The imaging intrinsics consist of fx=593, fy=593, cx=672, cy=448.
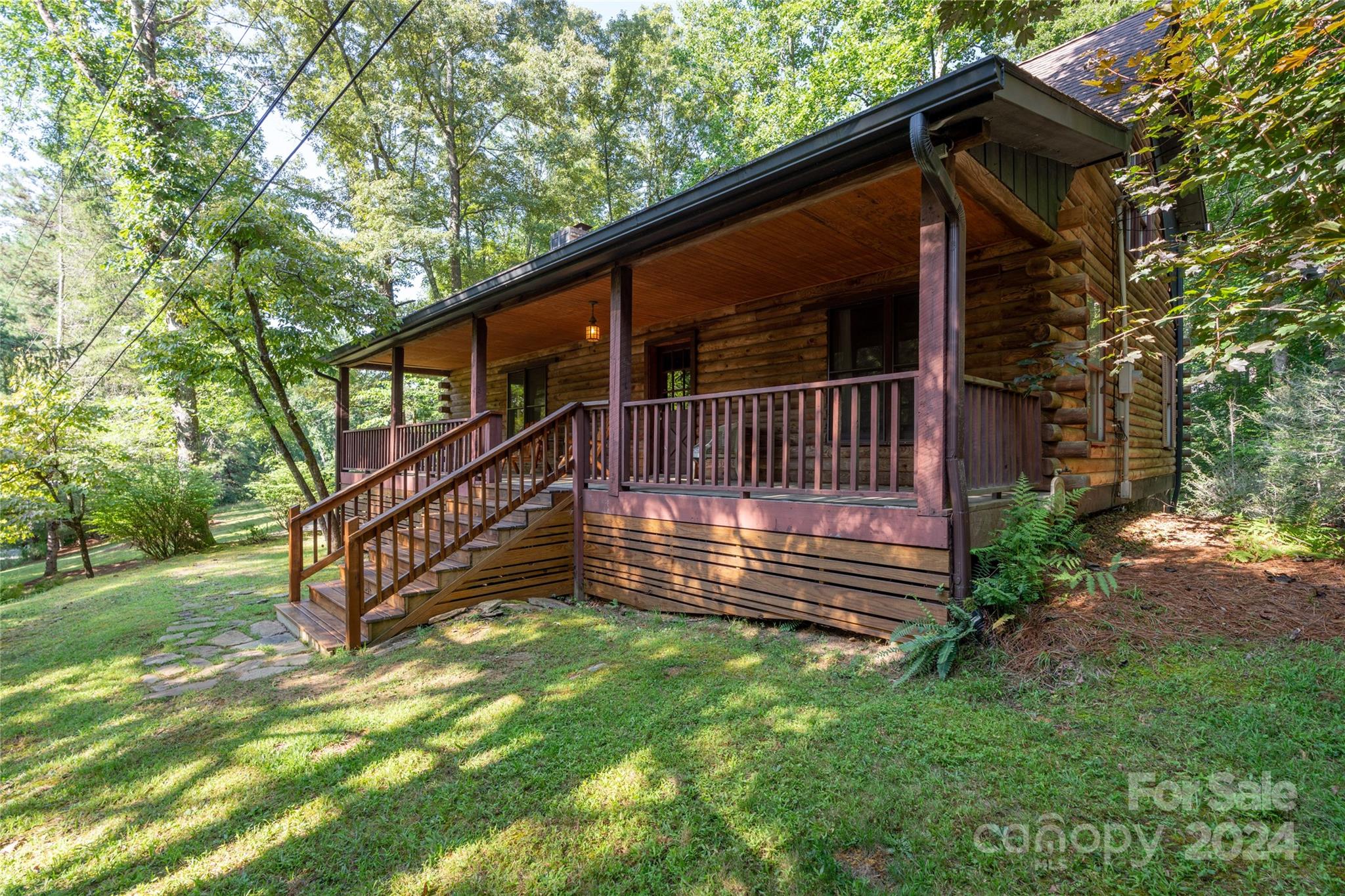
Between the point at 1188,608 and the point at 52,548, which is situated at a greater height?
the point at 1188,608

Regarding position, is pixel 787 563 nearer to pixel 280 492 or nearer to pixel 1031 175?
pixel 1031 175

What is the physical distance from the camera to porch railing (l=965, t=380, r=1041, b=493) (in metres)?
4.11

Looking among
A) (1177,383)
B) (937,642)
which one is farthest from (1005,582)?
(1177,383)

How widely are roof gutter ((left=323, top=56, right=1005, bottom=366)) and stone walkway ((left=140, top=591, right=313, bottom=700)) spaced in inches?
171

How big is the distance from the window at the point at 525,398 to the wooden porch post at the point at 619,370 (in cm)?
589

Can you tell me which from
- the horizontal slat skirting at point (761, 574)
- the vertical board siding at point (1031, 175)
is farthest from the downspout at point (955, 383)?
the vertical board siding at point (1031, 175)

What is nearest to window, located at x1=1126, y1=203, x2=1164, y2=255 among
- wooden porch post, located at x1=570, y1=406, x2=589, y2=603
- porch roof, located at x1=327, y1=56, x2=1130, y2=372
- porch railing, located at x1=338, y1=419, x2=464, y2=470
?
porch roof, located at x1=327, y1=56, x2=1130, y2=372

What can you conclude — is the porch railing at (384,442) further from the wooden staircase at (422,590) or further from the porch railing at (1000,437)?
the porch railing at (1000,437)

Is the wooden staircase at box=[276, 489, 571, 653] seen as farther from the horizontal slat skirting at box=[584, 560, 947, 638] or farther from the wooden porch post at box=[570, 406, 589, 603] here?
the horizontal slat skirting at box=[584, 560, 947, 638]

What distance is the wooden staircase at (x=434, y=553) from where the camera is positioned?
4918 millimetres

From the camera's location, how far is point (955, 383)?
375cm

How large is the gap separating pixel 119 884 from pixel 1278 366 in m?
21.5

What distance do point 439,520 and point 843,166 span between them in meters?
4.85

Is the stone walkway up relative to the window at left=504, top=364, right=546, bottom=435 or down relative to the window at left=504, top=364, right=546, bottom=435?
down
